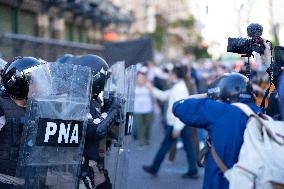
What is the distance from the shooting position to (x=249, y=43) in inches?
202

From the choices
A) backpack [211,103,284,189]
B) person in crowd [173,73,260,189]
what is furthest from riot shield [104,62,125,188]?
backpack [211,103,284,189]

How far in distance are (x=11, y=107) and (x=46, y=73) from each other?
0.37 meters

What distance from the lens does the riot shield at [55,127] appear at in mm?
4355

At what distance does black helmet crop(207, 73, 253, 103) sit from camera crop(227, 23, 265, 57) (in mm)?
951

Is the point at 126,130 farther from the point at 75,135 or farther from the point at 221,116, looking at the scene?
the point at 221,116

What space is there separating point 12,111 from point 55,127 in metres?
0.36

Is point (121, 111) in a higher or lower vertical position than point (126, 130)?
higher

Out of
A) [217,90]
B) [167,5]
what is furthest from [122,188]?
[167,5]

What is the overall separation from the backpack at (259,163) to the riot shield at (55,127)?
1.33 metres

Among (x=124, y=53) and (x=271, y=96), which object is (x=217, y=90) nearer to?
(x=271, y=96)

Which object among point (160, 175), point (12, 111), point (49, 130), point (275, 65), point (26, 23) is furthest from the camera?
point (26, 23)

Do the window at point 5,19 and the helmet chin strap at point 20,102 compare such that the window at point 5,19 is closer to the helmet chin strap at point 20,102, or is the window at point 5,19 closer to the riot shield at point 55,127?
the helmet chin strap at point 20,102

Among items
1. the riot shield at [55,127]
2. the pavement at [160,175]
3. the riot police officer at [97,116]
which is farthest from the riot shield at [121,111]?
the pavement at [160,175]

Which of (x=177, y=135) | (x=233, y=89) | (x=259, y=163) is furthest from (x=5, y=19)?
(x=259, y=163)
